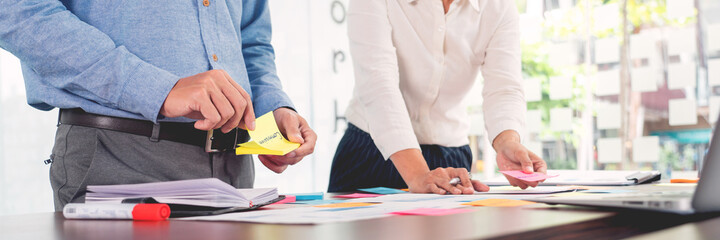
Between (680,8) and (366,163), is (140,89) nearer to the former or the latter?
(366,163)

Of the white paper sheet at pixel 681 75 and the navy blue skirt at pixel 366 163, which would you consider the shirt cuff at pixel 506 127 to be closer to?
the navy blue skirt at pixel 366 163

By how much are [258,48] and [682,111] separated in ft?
9.06

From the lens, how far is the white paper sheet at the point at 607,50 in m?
3.63

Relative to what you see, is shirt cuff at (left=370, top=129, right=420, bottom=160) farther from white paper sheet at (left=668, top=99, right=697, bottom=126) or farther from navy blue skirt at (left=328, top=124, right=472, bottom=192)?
white paper sheet at (left=668, top=99, right=697, bottom=126)

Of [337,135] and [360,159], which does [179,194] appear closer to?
[360,159]

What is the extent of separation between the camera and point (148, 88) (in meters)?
0.99

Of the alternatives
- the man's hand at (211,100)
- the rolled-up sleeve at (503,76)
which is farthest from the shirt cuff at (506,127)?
the man's hand at (211,100)

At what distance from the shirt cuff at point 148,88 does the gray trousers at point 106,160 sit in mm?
153

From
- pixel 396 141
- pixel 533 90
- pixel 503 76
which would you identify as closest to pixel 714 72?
pixel 533 90

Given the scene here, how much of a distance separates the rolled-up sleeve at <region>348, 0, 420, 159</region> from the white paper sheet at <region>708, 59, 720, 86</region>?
2.45 m

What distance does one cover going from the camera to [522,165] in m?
1.41

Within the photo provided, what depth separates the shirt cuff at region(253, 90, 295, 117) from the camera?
1342 millimetres

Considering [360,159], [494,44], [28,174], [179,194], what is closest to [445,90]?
[494,44]

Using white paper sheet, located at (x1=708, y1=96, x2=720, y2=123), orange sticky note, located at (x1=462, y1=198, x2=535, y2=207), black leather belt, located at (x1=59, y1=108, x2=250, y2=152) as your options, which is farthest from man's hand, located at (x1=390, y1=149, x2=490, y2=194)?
white paper sheet, located at (x1=708, y1=96, x2=720, y2=123)
